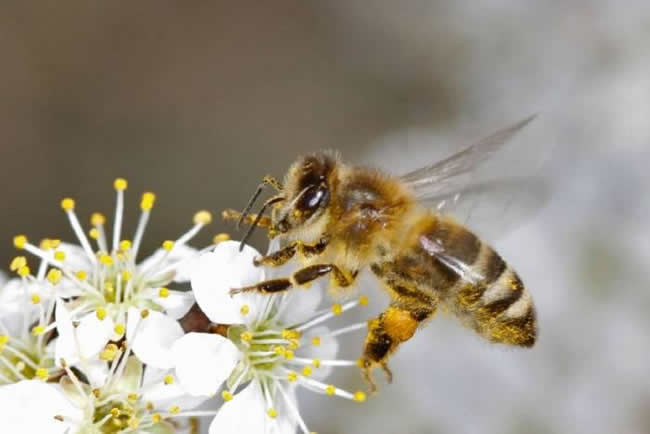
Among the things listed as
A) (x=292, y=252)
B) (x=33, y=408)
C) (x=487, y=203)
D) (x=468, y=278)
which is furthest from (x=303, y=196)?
(x=33, y=408)

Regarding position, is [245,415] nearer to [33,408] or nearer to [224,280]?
[224,280]

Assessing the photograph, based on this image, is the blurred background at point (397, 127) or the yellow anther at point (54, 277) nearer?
the yellow anther at point (54, 277)

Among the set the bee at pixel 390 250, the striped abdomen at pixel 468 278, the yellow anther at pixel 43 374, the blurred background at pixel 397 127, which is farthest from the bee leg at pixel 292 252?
the blurred background at pixel 397 127

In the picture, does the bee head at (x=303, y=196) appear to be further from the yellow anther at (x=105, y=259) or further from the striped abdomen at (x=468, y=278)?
the yellow anther at (x=105, y=259)

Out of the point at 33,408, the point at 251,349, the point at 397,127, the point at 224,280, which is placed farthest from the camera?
the point at 397,127

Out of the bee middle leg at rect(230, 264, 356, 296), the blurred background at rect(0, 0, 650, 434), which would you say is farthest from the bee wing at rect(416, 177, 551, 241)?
the blurred background at rect(0, 0, 650, 434)

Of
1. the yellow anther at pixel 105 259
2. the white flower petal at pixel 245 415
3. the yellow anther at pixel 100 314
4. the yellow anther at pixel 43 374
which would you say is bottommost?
the white flower petal at pixel 245 415

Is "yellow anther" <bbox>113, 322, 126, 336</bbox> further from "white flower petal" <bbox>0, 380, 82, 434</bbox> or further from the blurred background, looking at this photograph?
the blurred background

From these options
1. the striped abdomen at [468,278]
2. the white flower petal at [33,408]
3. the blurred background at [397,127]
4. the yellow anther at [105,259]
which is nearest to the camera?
the white flower petal at [33,408]

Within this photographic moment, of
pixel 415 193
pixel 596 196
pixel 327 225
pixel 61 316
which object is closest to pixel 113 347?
pixel 61 316
